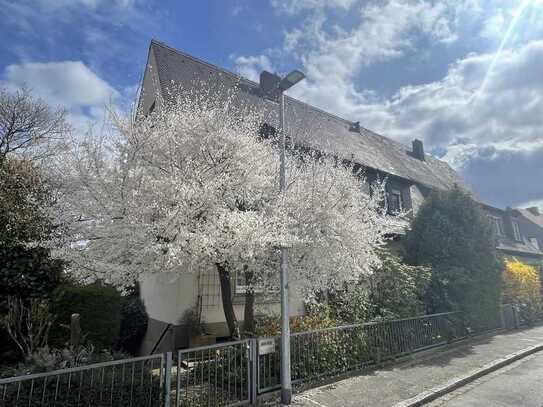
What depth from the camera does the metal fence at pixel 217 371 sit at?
421 centimetres

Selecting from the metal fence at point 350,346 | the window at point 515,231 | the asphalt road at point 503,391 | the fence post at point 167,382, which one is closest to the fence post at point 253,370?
the metal fence at point 350,346

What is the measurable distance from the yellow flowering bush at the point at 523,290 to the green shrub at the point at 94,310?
599 inches

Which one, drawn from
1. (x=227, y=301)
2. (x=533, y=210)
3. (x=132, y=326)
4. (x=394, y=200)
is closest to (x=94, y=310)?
(x=132, y=326)

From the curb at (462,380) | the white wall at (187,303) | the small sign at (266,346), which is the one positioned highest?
the white wall at (187,303)

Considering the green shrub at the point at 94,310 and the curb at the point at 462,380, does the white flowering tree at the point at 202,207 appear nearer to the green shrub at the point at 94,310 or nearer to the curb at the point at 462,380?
the curb at the point at 462,380

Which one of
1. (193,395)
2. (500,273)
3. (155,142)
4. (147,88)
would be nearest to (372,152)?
(500,273)

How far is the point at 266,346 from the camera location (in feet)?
20.1

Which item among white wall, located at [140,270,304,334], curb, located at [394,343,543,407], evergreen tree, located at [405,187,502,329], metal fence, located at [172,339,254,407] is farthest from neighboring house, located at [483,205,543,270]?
metal fence, located at [172,339,254,407]

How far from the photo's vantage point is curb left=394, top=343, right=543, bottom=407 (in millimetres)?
5961

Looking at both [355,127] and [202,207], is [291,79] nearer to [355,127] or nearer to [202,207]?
[202,207]

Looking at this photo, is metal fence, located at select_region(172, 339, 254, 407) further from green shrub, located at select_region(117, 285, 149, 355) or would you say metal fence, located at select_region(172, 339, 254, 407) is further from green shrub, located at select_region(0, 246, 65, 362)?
green shrub, located at select_region(117, 285, 149, 355)

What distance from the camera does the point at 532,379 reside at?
730cm

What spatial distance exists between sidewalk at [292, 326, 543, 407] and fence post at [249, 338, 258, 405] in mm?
700

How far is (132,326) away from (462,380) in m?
9.38
